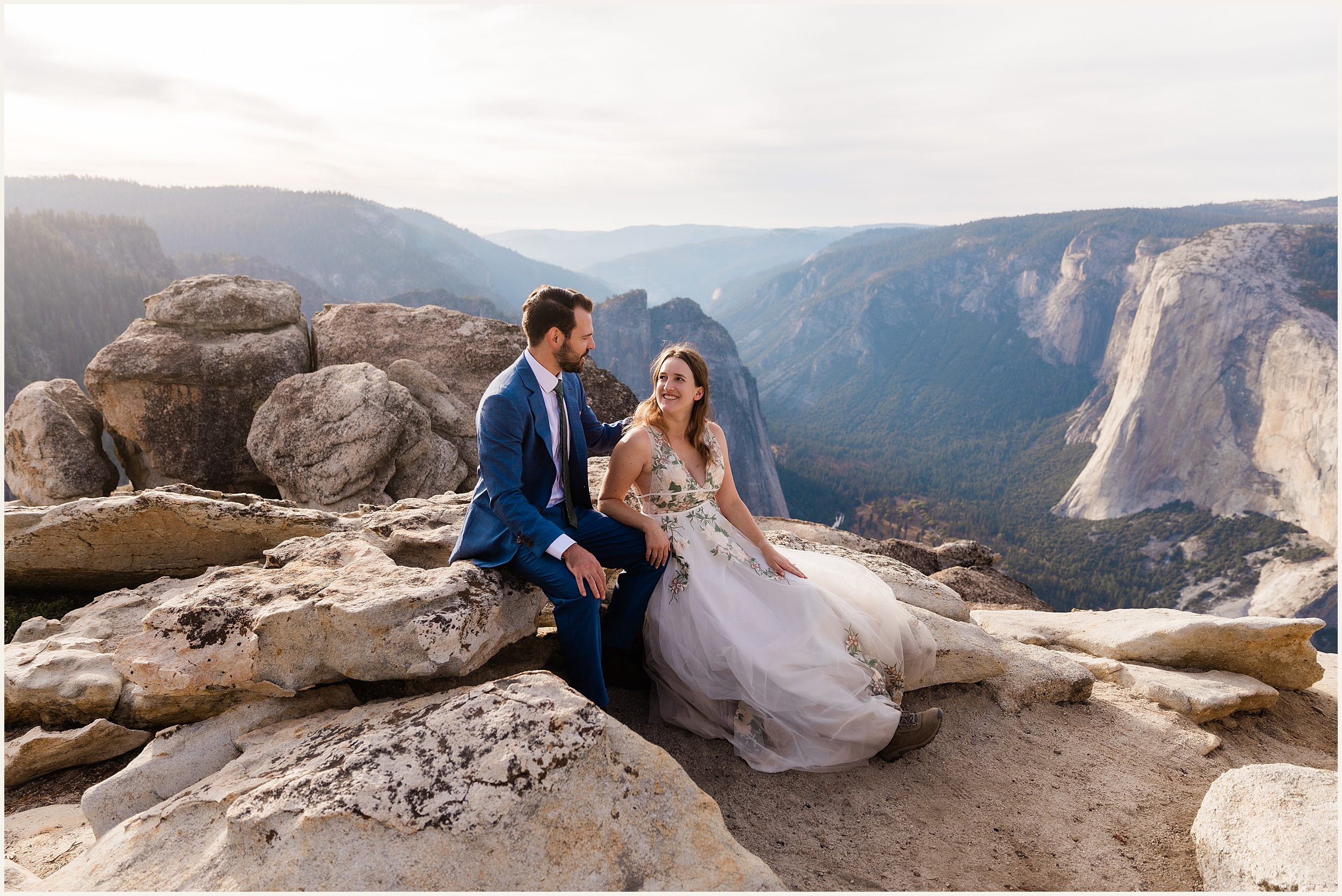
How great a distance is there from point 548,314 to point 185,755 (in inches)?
149

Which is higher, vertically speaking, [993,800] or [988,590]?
[993,800]

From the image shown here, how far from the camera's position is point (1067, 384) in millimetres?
171500

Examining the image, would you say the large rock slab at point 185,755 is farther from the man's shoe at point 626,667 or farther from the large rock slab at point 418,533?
the man's shoe at point 626,667

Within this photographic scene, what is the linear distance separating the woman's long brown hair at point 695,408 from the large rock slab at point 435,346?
6.75 m

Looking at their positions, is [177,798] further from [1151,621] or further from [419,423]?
[1151,621]

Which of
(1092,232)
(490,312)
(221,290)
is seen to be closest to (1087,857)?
(221,290)

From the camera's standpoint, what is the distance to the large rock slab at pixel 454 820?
3.13 m

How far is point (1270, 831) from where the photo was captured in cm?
399

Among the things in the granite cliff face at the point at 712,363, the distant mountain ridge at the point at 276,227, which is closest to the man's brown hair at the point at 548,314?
the granite cliff face at the point at 712,363

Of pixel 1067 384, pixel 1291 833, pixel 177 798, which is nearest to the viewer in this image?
pixel 177 798

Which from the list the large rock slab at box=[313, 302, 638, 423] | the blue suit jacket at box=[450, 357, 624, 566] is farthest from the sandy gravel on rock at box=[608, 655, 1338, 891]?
the large rock slab at box=[313, 302, 638, 423]

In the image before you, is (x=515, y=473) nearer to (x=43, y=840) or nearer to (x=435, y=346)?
(x=43, y=840)

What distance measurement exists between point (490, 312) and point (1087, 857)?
129278 millimetres

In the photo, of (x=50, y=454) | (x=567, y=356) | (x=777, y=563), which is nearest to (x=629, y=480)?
(x=567, y=356)
